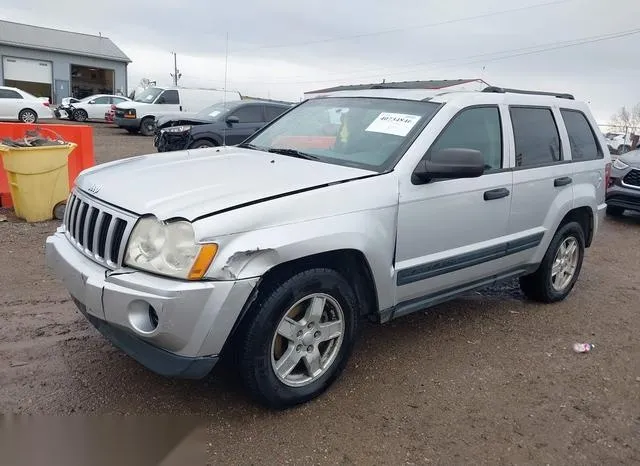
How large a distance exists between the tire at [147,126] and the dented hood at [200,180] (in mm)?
19908

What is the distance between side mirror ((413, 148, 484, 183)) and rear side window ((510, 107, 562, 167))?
1065 millimetres

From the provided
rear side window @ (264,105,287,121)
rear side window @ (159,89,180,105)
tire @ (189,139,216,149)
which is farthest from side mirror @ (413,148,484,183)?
rear side window @ (159,89,180,105)

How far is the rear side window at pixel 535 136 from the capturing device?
14.0ft

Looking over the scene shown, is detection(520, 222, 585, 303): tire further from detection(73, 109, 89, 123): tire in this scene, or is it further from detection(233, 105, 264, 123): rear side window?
detection(73, 109, 89, 123): tire

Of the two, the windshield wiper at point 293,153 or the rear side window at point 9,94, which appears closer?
the windshield wiper at point 293,153

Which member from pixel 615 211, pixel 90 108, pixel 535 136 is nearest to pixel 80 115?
pixel 90 108

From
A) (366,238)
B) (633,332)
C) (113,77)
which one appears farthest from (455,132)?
(113,77)

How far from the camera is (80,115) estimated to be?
28906 millimetres

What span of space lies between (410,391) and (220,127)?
10179 mm

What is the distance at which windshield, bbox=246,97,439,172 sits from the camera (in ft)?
11.7

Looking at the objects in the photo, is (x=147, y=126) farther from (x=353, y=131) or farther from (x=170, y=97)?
(x=353, y=131)

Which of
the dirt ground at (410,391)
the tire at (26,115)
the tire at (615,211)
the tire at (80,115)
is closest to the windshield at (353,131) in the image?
the dirt ground at (410,391)

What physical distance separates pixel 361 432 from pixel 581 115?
149 inches

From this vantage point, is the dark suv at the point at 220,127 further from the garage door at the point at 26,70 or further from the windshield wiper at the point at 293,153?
the garage door at the point at 26,70
